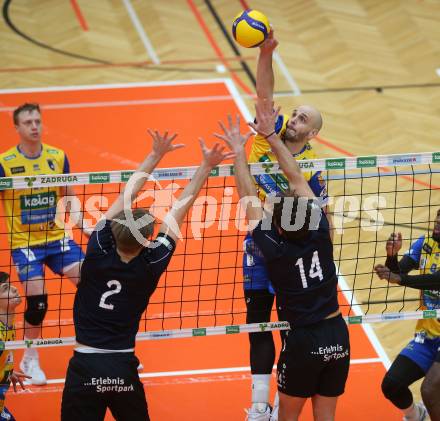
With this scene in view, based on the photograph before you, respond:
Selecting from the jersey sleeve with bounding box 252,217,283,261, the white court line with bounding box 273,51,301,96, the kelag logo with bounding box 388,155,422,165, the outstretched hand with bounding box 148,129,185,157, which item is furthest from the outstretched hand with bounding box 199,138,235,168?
the white court line with bounding box 273,51,301,96

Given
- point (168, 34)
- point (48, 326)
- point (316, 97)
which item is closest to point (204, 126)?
point (316, 97)

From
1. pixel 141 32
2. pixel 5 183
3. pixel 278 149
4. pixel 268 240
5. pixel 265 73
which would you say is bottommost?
pixel 268 240

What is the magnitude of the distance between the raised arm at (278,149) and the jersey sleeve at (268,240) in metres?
0.48

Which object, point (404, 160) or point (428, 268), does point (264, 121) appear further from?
point (428, 268)

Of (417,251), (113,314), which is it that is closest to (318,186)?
(417,251)

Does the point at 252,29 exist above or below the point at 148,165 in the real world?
above

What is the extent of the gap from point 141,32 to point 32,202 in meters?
9.17

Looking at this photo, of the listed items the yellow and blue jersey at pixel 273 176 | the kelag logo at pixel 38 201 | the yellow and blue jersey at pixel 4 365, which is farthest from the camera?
the kelag logo at pixel 38 201

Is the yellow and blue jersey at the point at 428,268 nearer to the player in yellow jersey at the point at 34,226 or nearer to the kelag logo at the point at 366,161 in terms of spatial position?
the kelag logo at the point at 366,161

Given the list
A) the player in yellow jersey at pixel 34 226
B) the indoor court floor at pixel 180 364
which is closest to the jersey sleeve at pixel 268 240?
the indoor court floor at pixel 180 364

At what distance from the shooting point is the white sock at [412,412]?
8688mm

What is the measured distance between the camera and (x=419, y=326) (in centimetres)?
851

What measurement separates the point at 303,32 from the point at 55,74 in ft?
16.3

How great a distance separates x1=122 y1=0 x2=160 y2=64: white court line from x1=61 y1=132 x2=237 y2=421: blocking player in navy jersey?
10433mm
